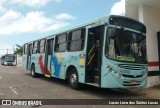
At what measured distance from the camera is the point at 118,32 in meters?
10.6

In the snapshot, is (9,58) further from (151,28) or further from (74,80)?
(74,80)

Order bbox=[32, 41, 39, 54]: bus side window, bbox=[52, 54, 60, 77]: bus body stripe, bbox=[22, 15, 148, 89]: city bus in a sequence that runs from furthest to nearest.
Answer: bbox=[32, 41, 39, 54]: bus side window
bbox=[52, 54, 60, 77]: bus body stripe
bbox=[22, 15, 148, 89]: city bus

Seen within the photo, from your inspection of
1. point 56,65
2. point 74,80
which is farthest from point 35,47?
point 74,80

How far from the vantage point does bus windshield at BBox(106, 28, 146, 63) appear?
34.0 ft

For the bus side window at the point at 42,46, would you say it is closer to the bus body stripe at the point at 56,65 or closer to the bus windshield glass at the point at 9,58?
the bus body stripe at the point at 56,65

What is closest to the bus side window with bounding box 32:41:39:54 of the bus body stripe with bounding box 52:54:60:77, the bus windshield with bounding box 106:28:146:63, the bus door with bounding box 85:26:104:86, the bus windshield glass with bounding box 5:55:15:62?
the bus body stripe with bounding box 52:54:60:77

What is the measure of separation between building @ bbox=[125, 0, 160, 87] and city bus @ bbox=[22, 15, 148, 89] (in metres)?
2.72

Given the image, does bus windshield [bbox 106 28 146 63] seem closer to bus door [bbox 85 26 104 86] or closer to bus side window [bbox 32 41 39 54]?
bus door [bbox 85 26 104 86]

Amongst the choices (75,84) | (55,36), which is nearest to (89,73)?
(75,84)

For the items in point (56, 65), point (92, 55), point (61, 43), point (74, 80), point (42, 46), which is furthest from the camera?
point (42, 46)

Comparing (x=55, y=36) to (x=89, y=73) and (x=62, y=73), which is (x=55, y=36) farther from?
(x=89, y=73)

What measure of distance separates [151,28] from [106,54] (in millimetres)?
5419

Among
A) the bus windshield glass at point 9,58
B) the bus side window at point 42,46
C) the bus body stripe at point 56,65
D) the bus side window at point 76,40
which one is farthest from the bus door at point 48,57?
the bus windshield glass at point 9,58

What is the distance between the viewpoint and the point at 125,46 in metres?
10.7
